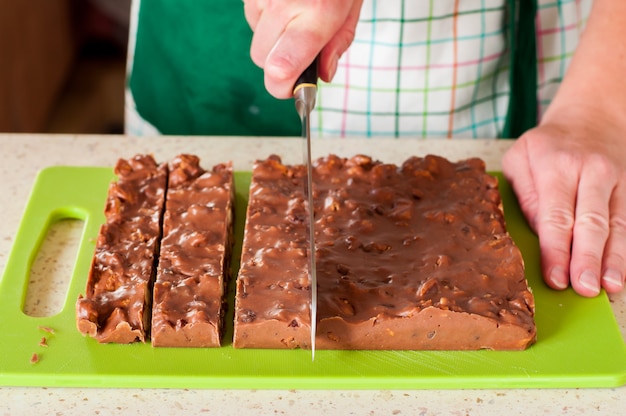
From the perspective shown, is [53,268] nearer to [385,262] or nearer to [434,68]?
[385,262]

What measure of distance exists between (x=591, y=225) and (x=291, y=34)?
74cm

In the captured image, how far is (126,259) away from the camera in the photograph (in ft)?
5.60

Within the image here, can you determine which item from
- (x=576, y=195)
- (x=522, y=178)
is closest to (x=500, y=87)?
(x=522, y=178)

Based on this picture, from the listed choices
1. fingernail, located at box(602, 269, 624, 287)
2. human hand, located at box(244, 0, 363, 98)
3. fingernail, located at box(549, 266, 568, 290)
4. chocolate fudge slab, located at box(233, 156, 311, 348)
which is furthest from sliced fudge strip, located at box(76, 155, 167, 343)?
fingernail, located at box(602, 269, 624, 287)

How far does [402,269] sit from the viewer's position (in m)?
1.68

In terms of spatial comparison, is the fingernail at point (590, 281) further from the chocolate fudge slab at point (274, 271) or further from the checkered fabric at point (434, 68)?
the checkered fabric at point (434, 68)

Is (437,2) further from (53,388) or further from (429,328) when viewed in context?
(53,388)

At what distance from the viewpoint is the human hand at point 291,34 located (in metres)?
1.64

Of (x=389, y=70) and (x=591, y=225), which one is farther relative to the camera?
(x=389, y=70)

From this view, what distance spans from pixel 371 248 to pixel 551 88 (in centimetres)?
105

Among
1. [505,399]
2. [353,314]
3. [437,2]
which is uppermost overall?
[437,2]

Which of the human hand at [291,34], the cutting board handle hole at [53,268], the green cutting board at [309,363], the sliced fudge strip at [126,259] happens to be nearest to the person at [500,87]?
the human hand at [291,34]

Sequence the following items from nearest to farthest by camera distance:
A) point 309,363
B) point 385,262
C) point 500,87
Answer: point 309,363
point 385,262
point 500,87

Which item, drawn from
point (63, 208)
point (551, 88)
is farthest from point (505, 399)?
point (551, 88)
